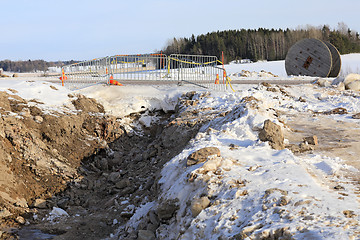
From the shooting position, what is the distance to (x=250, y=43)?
195ft

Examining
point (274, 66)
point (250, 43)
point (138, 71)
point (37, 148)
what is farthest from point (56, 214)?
point (250, 43)

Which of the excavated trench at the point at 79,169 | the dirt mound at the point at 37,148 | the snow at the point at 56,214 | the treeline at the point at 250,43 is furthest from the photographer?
the treeline at the point at 250,43

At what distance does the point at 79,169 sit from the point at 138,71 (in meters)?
10.7

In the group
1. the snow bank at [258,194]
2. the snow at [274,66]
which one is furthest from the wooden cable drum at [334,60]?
the snow bank at [258,194]

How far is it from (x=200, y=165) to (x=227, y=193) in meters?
1.16

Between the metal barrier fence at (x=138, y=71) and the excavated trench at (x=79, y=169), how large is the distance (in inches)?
141

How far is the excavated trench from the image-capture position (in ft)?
25.6

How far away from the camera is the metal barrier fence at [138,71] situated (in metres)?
17.5

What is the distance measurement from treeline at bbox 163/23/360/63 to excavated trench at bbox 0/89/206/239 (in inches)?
1695

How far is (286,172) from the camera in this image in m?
6.23

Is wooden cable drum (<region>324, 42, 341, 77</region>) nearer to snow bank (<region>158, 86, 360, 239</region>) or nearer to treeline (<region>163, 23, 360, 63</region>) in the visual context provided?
snow bank (<region>158, 86, 360, 239</region>)

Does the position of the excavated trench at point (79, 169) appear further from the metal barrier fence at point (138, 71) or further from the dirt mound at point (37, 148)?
the metal barrier fence at point (138, 71)

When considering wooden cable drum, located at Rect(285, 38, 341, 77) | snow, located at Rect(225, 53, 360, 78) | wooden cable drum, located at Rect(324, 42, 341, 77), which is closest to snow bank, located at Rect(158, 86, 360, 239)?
wooden cable drum, located at Rect(285, 38, 341, 77)

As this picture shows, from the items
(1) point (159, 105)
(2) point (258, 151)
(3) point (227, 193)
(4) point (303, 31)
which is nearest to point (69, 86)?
(1) point (159, 105)
